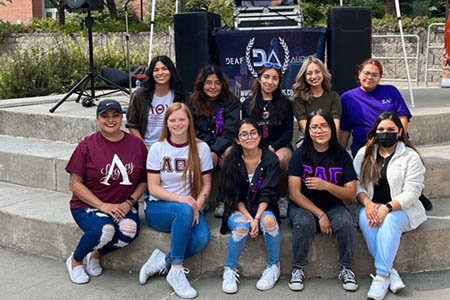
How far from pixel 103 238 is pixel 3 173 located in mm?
2263

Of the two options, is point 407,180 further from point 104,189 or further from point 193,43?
point 193,43

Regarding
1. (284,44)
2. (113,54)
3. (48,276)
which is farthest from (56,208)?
(113,54)

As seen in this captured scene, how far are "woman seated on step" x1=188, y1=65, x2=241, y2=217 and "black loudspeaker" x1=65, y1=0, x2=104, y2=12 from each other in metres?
2.37

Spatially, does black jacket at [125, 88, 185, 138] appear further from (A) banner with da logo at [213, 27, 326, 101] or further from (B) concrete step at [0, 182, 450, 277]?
(A) banner with da logo at [213, 27, 326, 101]

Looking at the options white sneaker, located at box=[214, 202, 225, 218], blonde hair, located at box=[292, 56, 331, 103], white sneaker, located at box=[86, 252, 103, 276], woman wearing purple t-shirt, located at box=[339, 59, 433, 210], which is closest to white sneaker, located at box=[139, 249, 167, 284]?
white sneaker, located at box=[86, 252, 103, 276]

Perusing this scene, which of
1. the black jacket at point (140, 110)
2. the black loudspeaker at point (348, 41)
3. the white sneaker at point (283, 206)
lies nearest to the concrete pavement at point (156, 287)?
the white sneaker at point (283, 206)

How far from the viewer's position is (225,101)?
4.45 meters

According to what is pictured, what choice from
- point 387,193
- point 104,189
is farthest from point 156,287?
point 387,193

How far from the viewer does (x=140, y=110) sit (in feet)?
15.0

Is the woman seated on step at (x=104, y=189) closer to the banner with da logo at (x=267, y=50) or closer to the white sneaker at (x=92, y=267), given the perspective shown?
the white sneaker at (x=92, y=267)

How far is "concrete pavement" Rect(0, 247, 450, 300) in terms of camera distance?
3596 millimetres

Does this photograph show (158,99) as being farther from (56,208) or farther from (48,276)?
(48,276)

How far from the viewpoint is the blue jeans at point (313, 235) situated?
3666 millimetres

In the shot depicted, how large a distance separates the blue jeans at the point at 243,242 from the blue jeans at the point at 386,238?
1.98 feet
